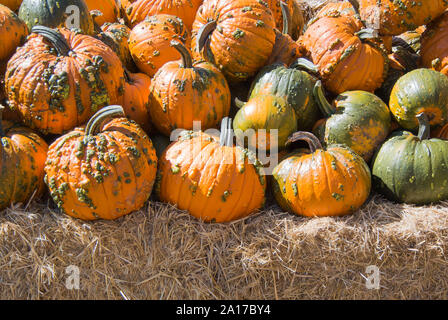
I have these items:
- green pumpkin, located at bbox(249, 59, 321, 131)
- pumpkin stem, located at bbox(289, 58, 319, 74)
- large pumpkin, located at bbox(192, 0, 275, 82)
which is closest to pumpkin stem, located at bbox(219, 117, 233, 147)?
green pumpkin, located at bbox(249, 59, 321, 131)

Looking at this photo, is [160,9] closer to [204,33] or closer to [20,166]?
[204,33]

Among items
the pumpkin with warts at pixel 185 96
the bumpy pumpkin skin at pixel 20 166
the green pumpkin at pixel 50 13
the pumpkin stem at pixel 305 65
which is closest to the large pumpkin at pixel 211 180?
the pumpkin with warts at pixel 185 96

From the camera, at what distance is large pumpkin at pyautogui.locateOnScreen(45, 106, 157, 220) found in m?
2.58

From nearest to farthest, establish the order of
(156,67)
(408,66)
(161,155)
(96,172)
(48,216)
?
(96,172) < (48,216) < (161,155) < (156,67) < (408,66)

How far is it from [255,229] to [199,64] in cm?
132

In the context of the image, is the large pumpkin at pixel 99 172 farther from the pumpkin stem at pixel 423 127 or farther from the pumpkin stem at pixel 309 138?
the pumpkin stem at pixel 423 127

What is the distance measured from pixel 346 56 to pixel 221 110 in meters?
1.05

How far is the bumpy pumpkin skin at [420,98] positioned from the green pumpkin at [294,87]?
591 millimetres

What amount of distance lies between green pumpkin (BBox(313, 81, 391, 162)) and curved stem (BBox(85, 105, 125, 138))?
4.70 feet

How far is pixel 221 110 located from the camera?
3289mm

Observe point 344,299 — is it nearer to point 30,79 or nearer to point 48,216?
point 48,216

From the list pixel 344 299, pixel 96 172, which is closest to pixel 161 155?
pixel 96 172

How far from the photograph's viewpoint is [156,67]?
3.64 m

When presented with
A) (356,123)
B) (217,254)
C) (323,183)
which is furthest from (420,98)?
(217,254)
